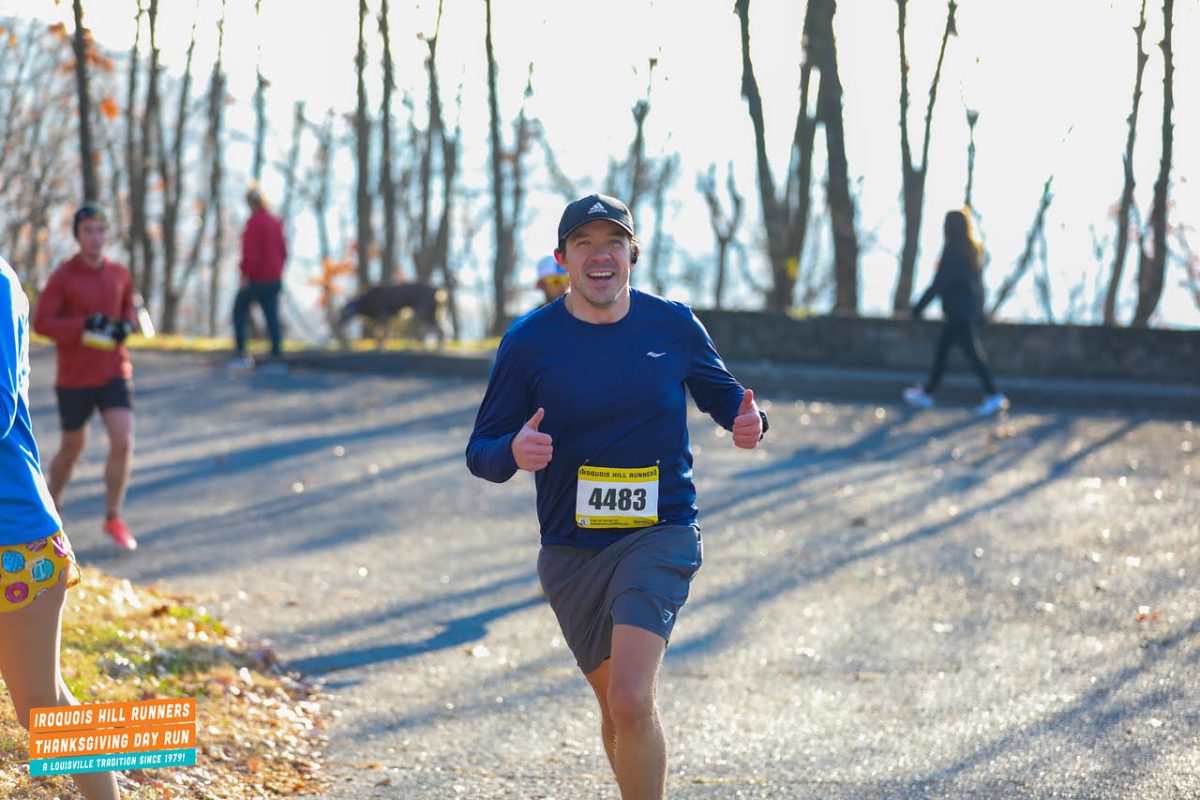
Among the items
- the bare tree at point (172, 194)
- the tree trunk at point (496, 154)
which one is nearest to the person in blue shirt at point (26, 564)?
the tree trunk at point (496, 154)

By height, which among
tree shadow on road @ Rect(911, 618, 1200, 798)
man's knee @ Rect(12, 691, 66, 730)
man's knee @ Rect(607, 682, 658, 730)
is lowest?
tree shadow on road @ Rect(911, 618, 1200, 798)

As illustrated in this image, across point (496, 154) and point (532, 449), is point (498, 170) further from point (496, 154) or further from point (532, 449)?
point (532, 449)

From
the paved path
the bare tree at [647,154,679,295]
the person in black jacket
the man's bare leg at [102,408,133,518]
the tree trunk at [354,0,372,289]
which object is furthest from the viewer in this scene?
the bare tree at [647,154,679,295]

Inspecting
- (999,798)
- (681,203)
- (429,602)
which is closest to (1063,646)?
(999,798)

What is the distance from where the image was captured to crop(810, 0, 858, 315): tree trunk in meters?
23.4

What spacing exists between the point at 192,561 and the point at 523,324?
6390 mm

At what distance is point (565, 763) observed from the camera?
6375 mm

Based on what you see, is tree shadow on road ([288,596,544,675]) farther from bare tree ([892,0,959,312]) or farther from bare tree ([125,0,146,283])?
bare tree ([125,0,146,283])

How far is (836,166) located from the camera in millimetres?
23906

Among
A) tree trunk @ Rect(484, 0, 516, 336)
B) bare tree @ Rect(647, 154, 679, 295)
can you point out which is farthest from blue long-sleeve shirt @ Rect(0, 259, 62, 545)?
bare tree @ Rect(647, 154, 679, 295)

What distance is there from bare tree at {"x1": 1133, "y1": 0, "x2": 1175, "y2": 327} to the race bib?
20281 mm

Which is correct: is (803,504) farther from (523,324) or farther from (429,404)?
(523,324)

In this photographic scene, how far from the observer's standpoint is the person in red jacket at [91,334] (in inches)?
389

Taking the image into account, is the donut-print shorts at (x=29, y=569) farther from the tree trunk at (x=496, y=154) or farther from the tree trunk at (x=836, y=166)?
the tree trunk at (x=496, y=154)
